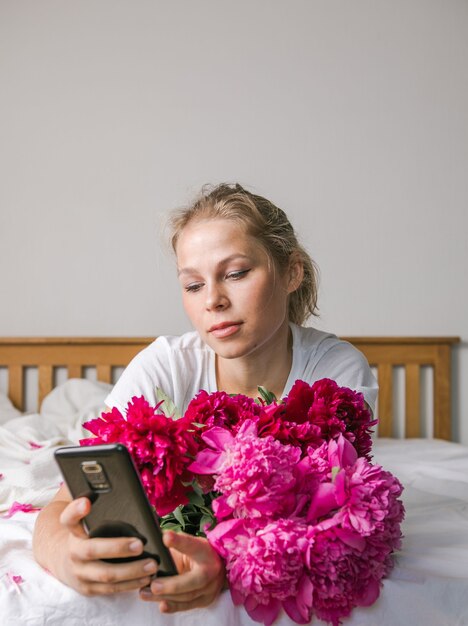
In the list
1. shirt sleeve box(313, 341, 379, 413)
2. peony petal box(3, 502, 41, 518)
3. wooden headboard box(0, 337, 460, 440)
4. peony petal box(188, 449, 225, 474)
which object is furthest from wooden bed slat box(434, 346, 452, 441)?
peony petal box(188, 449, 225, 474)

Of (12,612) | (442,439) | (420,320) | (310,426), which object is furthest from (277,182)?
(12,612)

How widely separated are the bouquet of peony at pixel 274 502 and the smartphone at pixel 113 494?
0.16 ft

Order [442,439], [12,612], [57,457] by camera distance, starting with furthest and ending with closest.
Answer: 1. [442,439]
2. [12,612]
3. [57,457]

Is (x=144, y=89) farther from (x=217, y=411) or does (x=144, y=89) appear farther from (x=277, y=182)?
(x=217, y=411)

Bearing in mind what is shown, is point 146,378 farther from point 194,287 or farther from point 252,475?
point 252,475

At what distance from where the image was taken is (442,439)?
Answer: 7.47ft

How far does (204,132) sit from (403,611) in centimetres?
190

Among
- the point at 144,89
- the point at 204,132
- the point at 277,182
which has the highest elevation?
the point at 144,89

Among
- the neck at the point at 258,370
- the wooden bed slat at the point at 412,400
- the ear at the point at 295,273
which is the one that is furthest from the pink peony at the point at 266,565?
the wooden bed slat at the point at 412,400

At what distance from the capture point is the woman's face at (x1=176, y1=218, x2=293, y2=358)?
1.02 meters

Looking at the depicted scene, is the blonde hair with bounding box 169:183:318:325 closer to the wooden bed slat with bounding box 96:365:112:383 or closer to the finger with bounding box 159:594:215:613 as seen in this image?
the finger with bounding box 159:594:215:613

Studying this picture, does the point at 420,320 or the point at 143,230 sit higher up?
the point at 143,230

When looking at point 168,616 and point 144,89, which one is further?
point 144,89

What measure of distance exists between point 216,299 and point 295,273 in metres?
0.26
